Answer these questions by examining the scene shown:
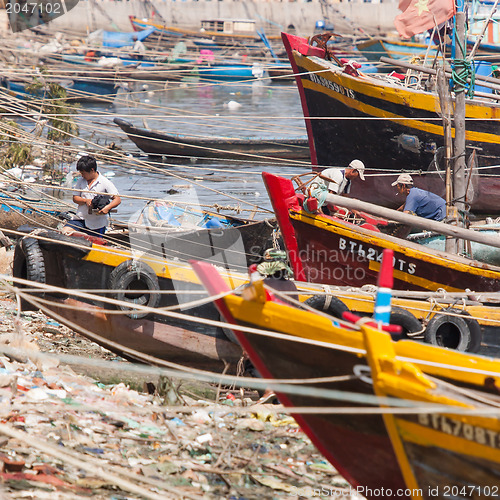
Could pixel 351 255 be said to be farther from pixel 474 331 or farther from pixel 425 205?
pixel 474 331

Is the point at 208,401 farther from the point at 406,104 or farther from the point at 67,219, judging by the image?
the point at 406,104

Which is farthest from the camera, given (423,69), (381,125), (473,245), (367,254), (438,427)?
(381,125)

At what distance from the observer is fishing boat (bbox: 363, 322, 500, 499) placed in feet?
12.0

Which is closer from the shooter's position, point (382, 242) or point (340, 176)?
point (382, 242)

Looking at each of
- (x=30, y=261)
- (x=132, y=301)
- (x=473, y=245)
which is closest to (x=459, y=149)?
(x=473, y=245)

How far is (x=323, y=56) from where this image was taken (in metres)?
14.3

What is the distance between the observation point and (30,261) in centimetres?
741

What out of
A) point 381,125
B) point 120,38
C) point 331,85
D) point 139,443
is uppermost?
point 120,38

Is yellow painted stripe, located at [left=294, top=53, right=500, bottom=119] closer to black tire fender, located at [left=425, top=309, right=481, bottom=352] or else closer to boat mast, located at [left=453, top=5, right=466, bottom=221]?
boat mast, located at [left=453, top=5, right=466, bottom=221]

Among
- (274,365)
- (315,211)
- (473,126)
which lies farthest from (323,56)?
(274,365)

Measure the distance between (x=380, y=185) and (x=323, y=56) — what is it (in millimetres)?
2728

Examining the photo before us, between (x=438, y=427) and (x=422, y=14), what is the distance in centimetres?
692

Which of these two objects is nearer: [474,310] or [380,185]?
[474,310]

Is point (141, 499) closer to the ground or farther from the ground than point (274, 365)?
closer to the ground
